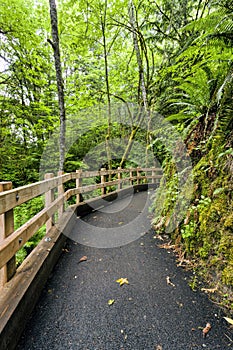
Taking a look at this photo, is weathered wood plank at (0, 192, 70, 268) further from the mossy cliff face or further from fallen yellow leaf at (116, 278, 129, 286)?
the mossy cliff face

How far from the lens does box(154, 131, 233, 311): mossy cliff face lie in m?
1.95

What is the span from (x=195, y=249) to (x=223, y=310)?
0.79 metres

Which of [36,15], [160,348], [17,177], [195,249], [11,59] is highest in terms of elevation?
[36,15]

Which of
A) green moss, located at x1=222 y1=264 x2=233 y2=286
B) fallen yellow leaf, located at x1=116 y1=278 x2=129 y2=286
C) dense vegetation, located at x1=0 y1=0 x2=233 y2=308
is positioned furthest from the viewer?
dense vegetation, located at x1=0 y1=0 x2=233 y2=308

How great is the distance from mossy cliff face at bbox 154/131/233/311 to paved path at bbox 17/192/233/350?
9.9 inches

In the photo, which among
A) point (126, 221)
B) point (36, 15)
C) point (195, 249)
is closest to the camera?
point (195, 249)

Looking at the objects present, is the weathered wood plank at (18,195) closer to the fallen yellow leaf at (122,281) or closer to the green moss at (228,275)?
the fallen yellow leaf at (122,281)

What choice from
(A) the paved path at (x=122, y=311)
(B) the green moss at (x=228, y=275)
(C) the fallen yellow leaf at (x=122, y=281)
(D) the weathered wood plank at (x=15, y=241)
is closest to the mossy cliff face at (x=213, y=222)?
(B) the green moss at (x=228, y=275)

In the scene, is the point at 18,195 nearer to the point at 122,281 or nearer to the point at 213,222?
the point at 122,281

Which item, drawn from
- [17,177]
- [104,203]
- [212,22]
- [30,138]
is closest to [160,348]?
[212,22]

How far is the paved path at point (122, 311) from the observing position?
4.77 feet

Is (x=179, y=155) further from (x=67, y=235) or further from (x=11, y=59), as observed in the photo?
(x=11, y=59)

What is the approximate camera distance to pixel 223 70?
11.0ft

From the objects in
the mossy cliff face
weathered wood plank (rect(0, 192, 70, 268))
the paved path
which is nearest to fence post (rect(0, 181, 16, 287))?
weathered wood plank (rect(0, 192, 70, 268))
